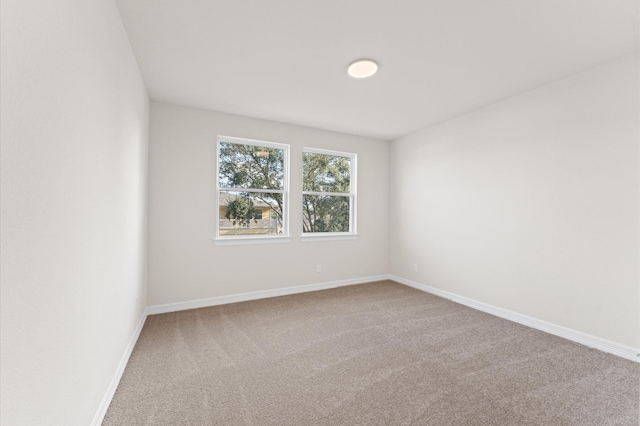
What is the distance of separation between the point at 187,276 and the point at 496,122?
429 centimetres

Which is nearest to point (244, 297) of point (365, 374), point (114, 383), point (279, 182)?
point (279, 182)

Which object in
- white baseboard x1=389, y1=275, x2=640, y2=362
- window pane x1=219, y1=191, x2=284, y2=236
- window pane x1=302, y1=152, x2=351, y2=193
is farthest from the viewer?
window pane x1=302, y1=152, x2=351, y2=193

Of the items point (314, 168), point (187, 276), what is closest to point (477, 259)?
point (314, 168)

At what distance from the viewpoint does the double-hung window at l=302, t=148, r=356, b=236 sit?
4477mm

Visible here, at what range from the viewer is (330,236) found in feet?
15.0

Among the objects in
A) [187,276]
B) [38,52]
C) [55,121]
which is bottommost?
[187,276]

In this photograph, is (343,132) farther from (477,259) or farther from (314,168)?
(477,259)

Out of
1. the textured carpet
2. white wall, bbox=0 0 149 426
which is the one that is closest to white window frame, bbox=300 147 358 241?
the textured carpet

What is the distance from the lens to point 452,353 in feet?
8.04

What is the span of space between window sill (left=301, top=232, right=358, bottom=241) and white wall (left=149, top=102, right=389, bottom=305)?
0.08 m

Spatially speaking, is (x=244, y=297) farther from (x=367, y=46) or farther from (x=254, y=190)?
(x=367, y=46)

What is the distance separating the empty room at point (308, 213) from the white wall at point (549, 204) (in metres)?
0.02

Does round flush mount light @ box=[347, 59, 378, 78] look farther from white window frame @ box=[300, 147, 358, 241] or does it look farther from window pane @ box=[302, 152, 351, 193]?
window pane @ box=[302, 152, 351, 193]

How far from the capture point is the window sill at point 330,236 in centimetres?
438
